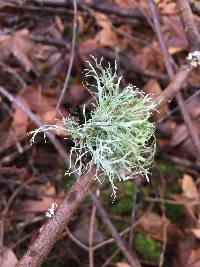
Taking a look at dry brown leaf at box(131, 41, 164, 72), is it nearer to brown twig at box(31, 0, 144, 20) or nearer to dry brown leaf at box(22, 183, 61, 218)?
brown twig at box(31, 0, 144, 20)

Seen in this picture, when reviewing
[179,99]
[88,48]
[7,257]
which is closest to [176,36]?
[88,48]

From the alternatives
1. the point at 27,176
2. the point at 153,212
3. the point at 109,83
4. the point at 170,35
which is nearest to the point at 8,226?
the point at 27,176

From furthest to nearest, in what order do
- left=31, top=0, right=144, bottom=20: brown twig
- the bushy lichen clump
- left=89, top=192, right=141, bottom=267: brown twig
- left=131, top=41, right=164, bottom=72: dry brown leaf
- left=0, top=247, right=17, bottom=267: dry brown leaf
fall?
left=31, top=0, right=144, bottom=20: brown twig
left=131, top=41, right=164, bottom=72: dry brown leaf
left=0, top=247, right=17, bottom=267: dry brown leaf
left=89, top=192, right=141, bottom=267: brown twig
the bushy lichen clump

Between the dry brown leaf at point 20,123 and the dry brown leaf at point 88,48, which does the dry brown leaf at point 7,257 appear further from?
the dry brown leaf at point 88,48

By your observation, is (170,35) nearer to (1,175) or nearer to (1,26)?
(1,26)

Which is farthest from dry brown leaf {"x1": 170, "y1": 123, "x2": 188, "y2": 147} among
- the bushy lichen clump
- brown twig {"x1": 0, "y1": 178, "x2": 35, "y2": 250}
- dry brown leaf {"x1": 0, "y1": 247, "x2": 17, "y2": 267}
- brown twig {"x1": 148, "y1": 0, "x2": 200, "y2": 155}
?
the bushy lichen clump
